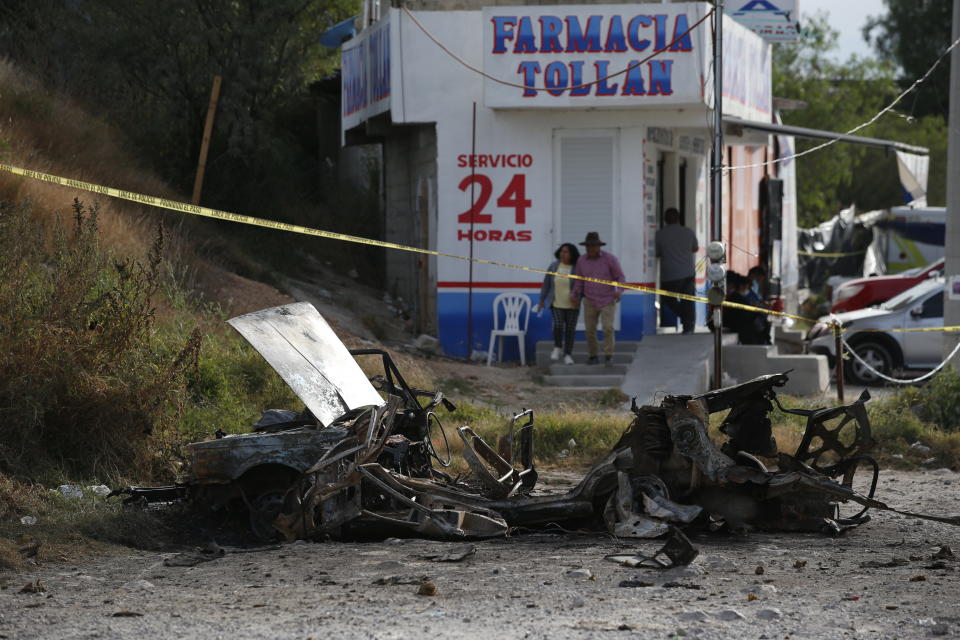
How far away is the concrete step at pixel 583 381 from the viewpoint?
17078 millimetres

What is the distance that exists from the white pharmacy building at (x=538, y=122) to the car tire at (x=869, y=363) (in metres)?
3.05

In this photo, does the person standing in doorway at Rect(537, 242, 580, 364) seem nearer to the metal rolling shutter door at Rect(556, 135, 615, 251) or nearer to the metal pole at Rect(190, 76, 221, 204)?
the metal rolling shutter door at Rect(556, 135, 615, 251)

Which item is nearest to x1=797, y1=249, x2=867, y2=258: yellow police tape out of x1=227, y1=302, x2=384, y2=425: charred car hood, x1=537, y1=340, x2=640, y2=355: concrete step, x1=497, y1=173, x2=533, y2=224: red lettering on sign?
x1=537, y1=340, x2=640, y2=355: concrete step

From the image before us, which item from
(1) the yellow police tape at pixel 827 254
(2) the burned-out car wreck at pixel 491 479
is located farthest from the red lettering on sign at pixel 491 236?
(1) the yellow police tape at pixel 827 254

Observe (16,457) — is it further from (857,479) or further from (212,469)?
(857,479)

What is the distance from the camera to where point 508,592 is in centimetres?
654

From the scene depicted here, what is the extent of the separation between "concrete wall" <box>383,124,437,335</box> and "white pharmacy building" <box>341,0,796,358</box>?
8 centimetres

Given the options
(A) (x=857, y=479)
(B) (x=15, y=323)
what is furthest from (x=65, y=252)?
(A) (x=857, y=479)

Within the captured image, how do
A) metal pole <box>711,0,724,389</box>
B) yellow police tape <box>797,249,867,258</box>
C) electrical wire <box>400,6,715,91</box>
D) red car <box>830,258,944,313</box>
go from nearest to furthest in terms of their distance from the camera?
metal pole <box>711,0,724,389</box>
electrical wire <box>400,6,715,91</box>
red car <box>830,258,944,313</box>
yellow police tape <box>797,249,867,258</box>

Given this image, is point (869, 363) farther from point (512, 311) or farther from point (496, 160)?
point (496, 160)

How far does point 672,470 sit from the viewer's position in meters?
7.95

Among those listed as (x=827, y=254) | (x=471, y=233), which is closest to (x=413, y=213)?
(x=471, y=233)

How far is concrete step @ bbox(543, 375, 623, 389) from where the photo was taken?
17.1 metres

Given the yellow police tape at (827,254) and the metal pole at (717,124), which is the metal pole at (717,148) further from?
the yellow police tape at (827,254)
